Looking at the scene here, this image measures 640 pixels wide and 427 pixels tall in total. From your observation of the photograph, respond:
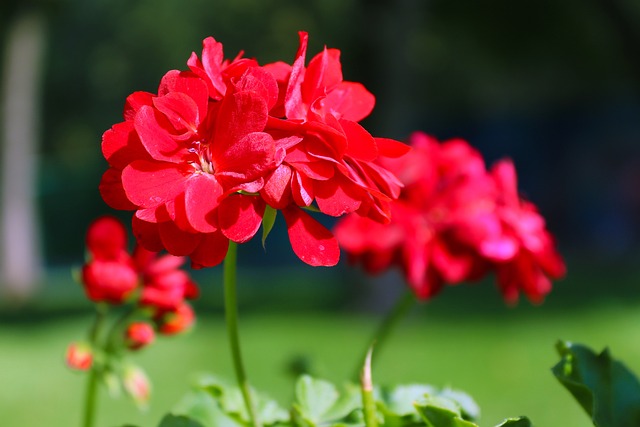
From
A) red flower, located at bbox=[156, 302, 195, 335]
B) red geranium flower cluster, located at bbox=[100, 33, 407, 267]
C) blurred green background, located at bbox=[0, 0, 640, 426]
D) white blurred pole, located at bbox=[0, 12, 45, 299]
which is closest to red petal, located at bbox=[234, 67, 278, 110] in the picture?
red geranium flower cluster, located at bbox=[100, 33, 407, 267]

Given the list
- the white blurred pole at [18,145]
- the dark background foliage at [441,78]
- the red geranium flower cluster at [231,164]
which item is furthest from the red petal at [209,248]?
the white blurred pole at [18,145]

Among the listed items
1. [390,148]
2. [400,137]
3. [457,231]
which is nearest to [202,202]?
[390,148]

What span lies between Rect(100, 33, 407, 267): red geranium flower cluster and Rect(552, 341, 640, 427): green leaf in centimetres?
18

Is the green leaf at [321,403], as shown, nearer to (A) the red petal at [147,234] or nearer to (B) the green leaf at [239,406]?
(B) the green leaf at [239,406]

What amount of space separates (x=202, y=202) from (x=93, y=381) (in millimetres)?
373

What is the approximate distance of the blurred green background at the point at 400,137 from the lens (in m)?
3.94

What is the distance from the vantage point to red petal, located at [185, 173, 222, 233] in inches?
22.3

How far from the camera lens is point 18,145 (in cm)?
743

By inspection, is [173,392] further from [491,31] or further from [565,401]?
[491,31]

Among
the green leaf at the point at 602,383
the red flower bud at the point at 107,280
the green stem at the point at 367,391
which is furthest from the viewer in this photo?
the red flower bud at the point at 107,280

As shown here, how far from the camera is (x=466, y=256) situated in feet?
3.33

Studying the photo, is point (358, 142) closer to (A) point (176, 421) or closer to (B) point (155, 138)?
(B) point (155, 138)

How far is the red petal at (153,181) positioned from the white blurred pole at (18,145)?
23.0ft

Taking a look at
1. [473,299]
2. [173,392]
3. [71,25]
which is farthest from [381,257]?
[71,25]
